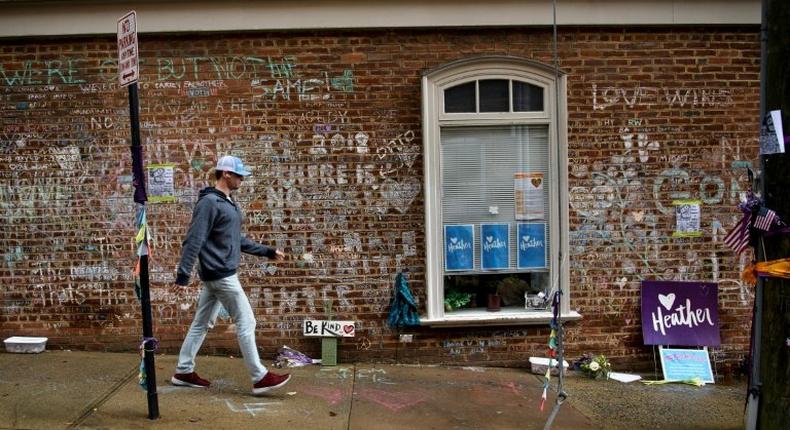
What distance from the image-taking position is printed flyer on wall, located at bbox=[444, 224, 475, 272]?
21.2 ft

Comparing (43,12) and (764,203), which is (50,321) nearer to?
(43,12)

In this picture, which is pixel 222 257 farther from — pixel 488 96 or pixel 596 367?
pixel 596 367

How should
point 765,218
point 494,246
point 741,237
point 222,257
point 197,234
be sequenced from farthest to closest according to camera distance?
point 494,246 < point 222,257 < point 197,234 < point 741,237 < point 765,218

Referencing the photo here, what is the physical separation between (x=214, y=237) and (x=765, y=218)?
12.4 ft

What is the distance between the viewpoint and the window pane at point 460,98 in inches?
252

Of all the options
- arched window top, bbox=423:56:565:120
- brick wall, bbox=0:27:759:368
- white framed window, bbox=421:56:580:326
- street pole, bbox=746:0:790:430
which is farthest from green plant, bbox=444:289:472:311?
street pole, bbox=746:0:790:430

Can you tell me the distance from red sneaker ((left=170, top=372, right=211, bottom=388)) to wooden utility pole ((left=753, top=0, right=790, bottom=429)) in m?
4.09

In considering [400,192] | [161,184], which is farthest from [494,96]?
[161,184]

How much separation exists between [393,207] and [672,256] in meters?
2.81

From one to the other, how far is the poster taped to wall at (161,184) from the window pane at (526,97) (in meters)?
3.33

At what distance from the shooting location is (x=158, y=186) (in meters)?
6.29

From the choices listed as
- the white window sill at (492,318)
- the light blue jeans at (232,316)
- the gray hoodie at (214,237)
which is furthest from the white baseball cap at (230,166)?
the white window sill at (492,318)

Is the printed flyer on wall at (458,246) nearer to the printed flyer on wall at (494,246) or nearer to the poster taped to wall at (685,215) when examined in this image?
the printed flyer on wall at (494,246)

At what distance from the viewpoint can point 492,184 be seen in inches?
255
